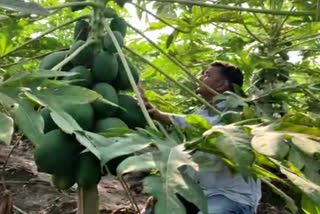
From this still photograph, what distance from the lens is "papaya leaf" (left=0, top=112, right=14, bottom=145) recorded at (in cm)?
129

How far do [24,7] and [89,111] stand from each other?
1.23 feet

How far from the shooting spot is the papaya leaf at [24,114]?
140 centimetres

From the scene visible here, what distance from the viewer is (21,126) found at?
4.61ft

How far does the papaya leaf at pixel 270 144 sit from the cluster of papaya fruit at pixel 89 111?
1.43ft

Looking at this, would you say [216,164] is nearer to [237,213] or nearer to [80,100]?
[80,100]

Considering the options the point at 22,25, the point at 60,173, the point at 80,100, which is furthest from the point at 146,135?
the point at 22,25

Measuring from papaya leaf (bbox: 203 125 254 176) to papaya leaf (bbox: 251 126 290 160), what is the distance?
0.06 ft

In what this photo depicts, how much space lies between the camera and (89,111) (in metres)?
1.90

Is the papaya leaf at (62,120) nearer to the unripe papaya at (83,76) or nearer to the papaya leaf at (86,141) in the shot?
the papaya leaf at (86,141)

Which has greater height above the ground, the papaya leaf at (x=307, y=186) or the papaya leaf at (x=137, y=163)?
the papaya leaf at (x=137, y=163)

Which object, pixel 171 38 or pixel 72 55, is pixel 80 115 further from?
pixel 171 38

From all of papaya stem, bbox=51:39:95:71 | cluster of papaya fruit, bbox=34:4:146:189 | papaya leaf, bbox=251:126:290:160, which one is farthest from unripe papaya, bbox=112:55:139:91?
papaya leaf, bbox=251:126:290:160

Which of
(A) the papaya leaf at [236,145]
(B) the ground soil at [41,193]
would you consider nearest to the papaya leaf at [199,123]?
(A) the papaya leaf at [236,145]

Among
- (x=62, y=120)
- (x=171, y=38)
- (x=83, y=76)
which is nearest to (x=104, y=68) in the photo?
(x=83, y=76)
